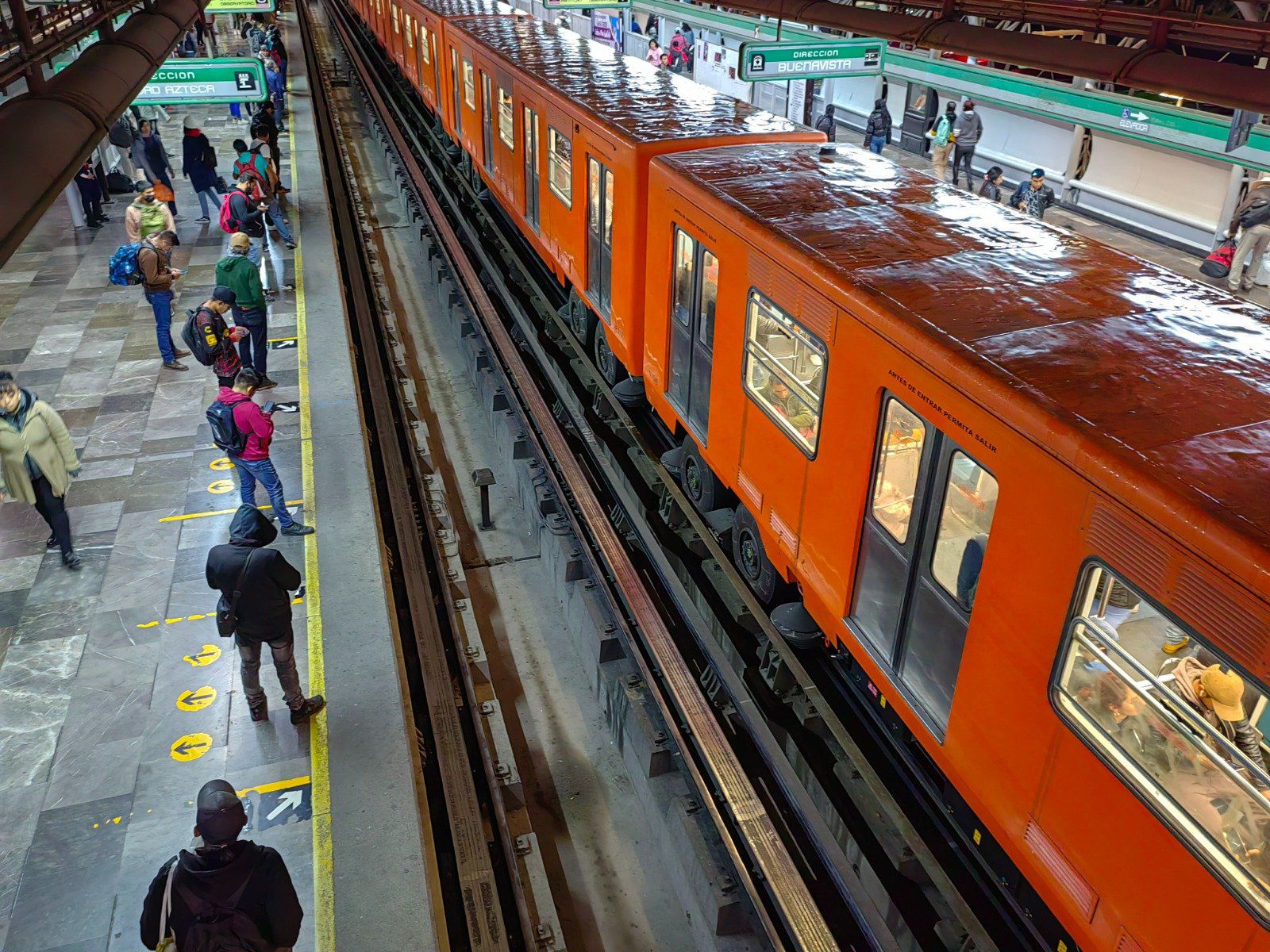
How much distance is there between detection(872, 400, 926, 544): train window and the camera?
13.9 feet

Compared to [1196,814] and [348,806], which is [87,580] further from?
[1196,814]

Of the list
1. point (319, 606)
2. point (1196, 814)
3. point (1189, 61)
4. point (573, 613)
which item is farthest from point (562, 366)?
point (1196, 814)

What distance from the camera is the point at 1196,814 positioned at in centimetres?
296

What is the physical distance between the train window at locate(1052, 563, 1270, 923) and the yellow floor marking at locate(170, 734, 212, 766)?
4384 mm

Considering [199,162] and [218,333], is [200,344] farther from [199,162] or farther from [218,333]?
[199,162]

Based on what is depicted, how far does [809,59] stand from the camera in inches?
440

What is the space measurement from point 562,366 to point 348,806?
6.15 m

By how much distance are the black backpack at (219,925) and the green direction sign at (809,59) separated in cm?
1003

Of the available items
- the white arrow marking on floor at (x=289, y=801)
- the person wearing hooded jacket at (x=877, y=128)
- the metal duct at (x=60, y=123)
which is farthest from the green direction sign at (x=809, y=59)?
the white arrow marking on floor at (x=289, y=801)

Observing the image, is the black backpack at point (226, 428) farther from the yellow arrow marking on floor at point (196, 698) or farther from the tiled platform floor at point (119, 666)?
the yellow arrow marking on floor at point (196, 698)

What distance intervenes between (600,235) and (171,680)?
4.88 meters

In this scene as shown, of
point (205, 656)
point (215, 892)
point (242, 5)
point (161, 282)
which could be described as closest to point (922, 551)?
point (215, 892)

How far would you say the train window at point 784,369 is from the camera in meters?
5.00

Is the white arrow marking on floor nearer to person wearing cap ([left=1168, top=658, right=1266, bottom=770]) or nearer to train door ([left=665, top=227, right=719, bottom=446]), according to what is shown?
train door ([left=665, top=227, right=719, bottom=446])
